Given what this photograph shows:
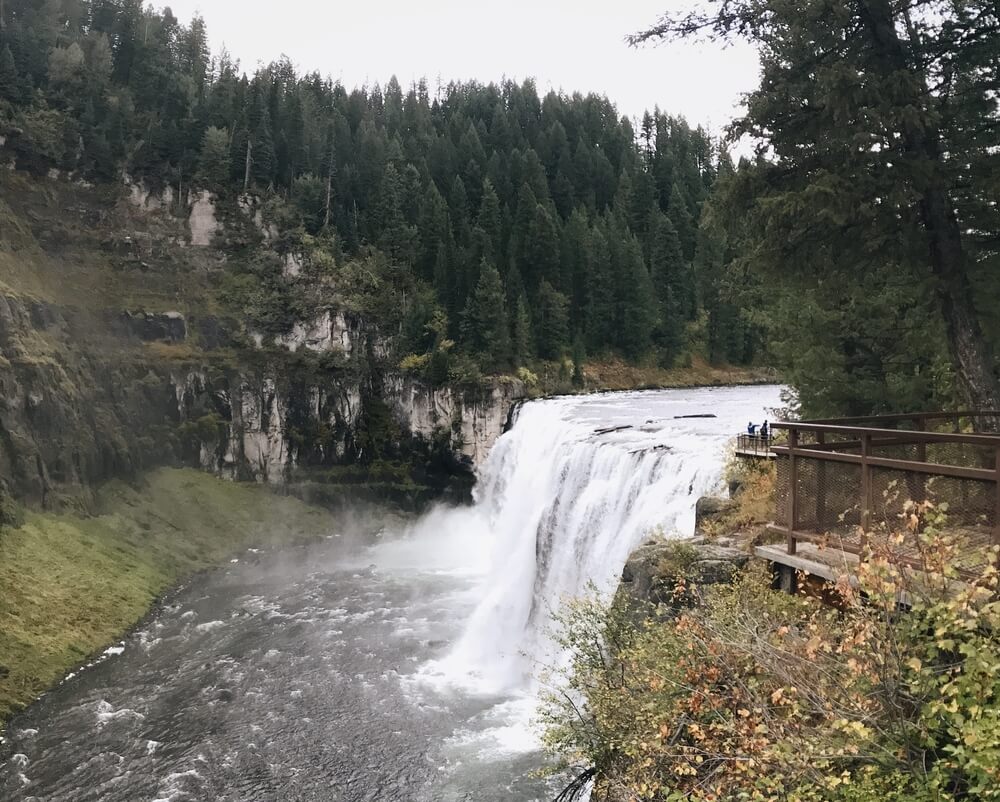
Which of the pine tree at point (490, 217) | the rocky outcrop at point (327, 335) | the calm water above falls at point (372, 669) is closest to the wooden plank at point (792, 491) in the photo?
the calm water above falls at point (372, 669)

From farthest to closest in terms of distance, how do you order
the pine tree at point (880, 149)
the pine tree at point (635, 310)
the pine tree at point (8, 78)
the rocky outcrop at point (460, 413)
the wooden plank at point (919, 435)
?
1. the pine tree at point (635, 310)
2. the pine tree at point (8, 78)
3. the rocky outcrop at point (460, 413)
4. the pine tree at point (880, 149)
5. the wooden plank at point (919, 435)

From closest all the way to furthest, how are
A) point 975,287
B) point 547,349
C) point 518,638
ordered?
point 975,287
point 518,638
point 547,349

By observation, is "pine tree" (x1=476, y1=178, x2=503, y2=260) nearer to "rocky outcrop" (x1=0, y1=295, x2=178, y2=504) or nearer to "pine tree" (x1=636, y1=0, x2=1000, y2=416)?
"rocky outcrop" (x1=0, y1=295, x2=178, y2=504)

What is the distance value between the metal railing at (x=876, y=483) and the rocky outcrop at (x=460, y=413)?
35.0 metres

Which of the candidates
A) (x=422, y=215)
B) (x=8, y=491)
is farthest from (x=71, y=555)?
(x=422, y=215)

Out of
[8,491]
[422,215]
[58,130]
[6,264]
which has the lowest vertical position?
[8,491]

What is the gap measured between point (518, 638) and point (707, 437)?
30.5 feet

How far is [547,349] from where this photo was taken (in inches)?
2079

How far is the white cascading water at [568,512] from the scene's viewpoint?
19359 mm

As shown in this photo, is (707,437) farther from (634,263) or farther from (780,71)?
(634,263)

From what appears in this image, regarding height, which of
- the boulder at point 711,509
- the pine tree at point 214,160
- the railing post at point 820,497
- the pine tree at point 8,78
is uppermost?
the pine tree at point 8,78

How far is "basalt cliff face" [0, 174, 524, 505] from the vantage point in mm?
40938

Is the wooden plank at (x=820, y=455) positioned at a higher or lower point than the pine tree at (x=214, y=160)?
lower

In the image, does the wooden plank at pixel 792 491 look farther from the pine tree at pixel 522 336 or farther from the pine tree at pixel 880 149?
the pine tree at pixel 522 336
